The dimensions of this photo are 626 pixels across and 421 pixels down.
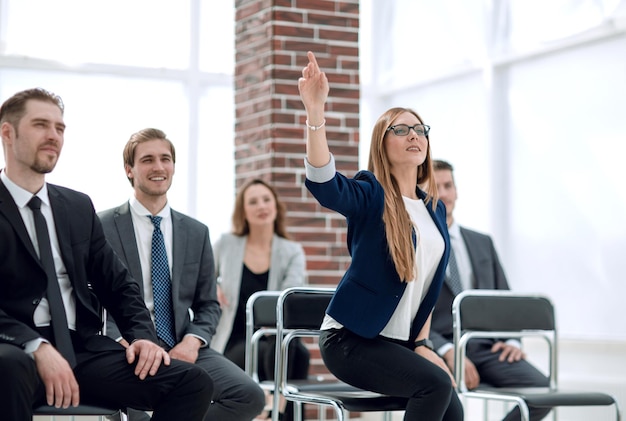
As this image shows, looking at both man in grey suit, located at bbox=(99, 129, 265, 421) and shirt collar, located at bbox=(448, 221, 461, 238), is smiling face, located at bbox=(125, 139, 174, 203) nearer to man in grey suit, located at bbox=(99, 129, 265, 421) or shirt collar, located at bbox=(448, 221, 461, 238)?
man in grey suit, located at bbox=(99, 129, 265, 421)

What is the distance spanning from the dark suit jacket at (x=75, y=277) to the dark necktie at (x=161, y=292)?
405 mm

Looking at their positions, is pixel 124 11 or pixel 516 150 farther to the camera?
pixel 124 11

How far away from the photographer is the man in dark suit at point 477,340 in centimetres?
404

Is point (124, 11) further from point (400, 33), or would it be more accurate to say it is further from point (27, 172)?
point (27, 172)

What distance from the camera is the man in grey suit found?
3.37 m

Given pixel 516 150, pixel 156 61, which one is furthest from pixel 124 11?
pixel 516 150

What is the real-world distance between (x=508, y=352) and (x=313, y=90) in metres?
1.88

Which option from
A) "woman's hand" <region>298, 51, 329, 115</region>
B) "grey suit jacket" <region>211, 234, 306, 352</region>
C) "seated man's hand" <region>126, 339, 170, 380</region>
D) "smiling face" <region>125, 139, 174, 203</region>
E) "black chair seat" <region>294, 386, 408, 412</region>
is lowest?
"black chair seat" <region>294, 386, 408, 412</region>

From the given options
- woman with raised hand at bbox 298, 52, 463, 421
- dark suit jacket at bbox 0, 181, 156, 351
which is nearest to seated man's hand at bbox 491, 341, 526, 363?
woman with raised hand at bbox 298, 52, 463, 421

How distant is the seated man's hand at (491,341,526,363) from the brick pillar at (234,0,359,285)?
1278 millimetres

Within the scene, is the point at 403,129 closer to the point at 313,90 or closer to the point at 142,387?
the point at 313,90

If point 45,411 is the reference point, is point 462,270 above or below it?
above

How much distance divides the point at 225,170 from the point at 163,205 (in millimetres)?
3905

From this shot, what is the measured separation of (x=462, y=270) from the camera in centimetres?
439
